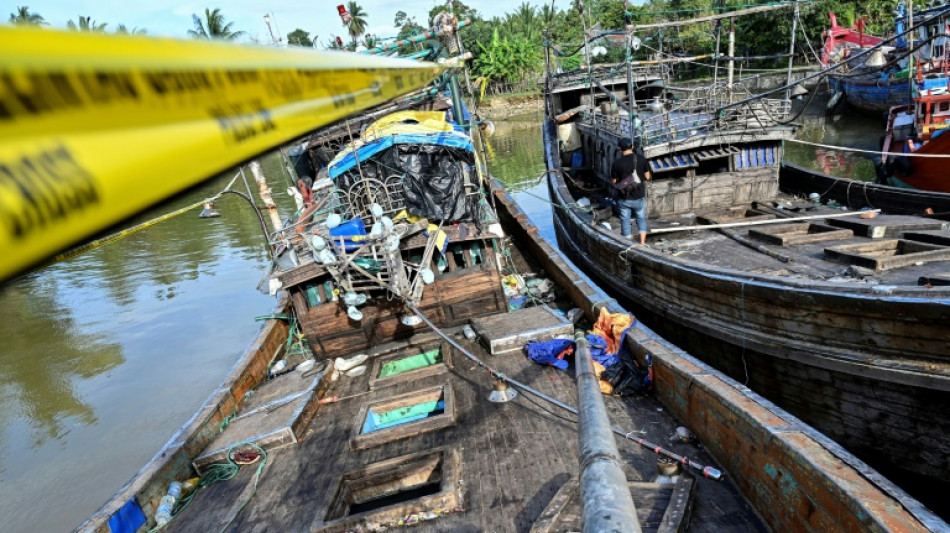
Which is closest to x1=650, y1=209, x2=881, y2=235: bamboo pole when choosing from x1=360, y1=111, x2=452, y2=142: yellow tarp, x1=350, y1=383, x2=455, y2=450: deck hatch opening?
x1=360, y1=111, x2=452, y2=142: yellow tarp

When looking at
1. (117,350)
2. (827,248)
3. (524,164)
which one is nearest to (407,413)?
(827,248)

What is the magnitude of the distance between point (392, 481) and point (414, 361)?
2.56 meters

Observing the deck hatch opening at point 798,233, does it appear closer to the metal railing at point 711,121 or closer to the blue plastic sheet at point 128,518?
the metal railing at point 711,121

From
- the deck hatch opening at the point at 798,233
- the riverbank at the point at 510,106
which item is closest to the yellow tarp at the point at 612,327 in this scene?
the deck hatch opening at the point at 798,233

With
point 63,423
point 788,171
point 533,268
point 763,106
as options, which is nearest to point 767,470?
point 533,268

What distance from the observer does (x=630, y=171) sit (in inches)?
333

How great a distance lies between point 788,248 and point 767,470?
5374 mm

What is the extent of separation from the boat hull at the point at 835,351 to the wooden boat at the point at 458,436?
5.40 feet

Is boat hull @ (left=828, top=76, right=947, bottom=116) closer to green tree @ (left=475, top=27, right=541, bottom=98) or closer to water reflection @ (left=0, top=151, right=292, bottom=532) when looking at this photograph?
green tree @ (left=475, top=27, right=541, bottom=98)

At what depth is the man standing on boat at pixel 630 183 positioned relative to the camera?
8.47 meters

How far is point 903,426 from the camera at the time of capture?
199 inches

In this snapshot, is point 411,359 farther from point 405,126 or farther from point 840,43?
point 840,43

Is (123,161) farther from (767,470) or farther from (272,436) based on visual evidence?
(272,436)

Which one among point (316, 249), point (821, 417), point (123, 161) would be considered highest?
point (123, 161)
